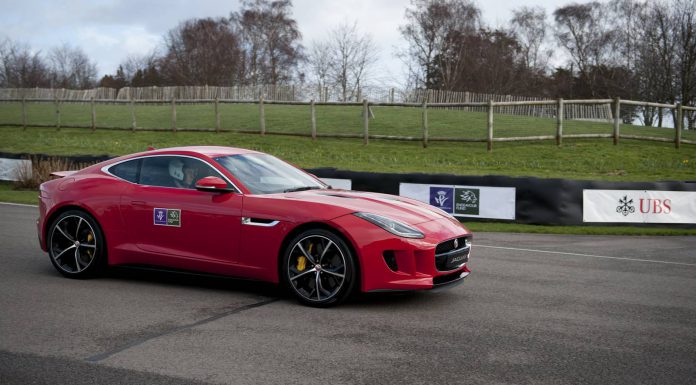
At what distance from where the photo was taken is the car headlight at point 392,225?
20.9 feet

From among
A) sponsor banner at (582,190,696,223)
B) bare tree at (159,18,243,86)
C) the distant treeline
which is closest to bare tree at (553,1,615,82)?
the distant treeline

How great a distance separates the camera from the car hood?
21.6ft

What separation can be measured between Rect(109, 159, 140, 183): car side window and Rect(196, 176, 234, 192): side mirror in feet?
3.57

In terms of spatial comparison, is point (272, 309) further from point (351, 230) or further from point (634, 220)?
point (634, 220)

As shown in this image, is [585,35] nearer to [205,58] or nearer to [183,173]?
[205,58]

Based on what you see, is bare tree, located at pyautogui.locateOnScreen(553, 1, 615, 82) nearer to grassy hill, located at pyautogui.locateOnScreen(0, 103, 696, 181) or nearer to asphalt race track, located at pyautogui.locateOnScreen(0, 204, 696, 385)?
grassy hill, located at pyautogui.locateOnScreen(0, 103, 696, 181)

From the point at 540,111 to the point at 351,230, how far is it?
35.8 metres

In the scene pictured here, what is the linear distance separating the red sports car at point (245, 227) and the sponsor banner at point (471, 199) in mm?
7475

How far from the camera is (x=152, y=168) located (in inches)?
299

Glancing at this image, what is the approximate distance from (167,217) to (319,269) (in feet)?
5.87

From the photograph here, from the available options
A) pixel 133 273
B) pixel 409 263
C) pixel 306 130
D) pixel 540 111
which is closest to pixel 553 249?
pixel 409 263

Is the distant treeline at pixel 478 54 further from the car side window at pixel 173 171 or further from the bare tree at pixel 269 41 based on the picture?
the car side window at pixel 173 171

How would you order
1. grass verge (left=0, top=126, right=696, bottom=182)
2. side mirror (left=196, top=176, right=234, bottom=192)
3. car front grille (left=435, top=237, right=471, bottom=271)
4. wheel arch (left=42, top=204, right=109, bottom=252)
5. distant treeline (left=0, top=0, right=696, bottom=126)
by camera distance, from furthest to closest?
distant treeline (left=0, top=0, right=696, bottom=126) < grass verge (left=0, top=126, right=696, bottom=182) < wheel arch (left=42, top=204, right=109, bottom=252) < side mirror (left=196, top=176, right=234, bottom=192) < car front grille (left=435, top=237, right=471, bottom=271)

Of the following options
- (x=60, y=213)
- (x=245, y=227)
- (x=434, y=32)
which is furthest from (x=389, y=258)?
(x=434, y=32)
